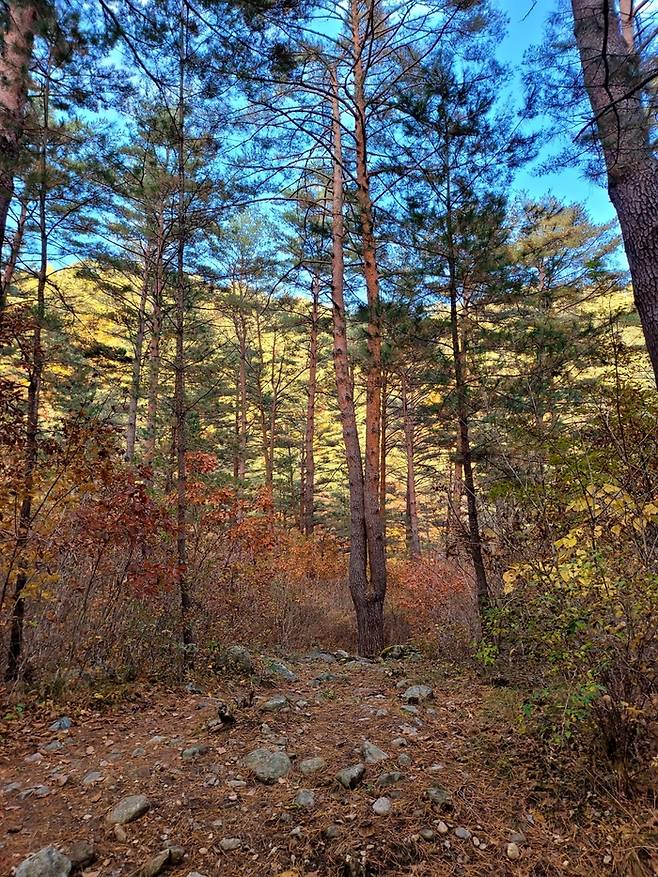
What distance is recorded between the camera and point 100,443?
410 cm

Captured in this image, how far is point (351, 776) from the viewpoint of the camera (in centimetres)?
248

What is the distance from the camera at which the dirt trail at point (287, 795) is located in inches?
76.9

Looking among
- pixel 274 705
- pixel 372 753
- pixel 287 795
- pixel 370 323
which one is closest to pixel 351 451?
pixel 370 323

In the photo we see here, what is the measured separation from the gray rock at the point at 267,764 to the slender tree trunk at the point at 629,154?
3.67 m

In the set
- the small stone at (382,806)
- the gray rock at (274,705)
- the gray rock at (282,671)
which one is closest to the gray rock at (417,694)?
the gray rock at (274,705)

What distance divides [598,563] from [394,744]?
1.82 m

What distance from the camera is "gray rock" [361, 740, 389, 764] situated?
2.70 m

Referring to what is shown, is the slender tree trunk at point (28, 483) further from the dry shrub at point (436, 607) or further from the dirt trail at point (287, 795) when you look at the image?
the dry shrub at point (436, 607)

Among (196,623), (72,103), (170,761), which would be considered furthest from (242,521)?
(72,103)

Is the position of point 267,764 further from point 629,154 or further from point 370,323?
point 370,323

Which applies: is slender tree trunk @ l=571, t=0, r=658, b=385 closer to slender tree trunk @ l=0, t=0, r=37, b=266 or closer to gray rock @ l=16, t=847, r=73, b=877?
slender tree trunk @ l=0, t=0, r=37, b=266

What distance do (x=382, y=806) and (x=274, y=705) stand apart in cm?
160

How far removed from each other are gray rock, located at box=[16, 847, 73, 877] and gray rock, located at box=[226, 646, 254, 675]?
2790mm

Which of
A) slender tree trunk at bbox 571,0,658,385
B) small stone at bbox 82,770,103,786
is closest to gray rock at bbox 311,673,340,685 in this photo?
small stone at bbox 82,770,103,786
